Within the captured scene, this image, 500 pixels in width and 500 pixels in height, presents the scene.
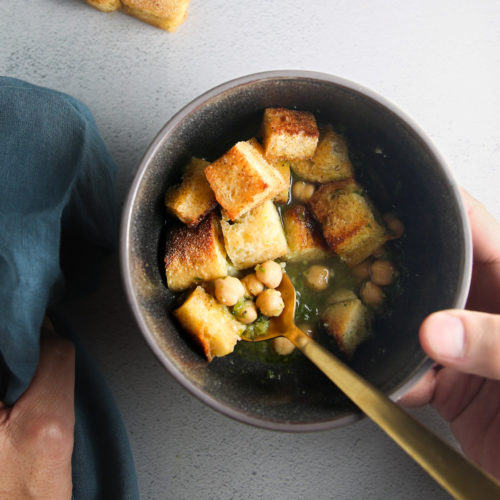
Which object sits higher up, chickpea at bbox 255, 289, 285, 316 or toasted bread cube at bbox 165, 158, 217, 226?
toasted bread cube at bbox 165, 158, 217, 226

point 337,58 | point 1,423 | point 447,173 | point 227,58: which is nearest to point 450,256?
point 447,173

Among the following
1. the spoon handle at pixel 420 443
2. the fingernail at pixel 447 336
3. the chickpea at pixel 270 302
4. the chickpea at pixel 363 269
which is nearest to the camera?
the spoon handle at pixel 420 443

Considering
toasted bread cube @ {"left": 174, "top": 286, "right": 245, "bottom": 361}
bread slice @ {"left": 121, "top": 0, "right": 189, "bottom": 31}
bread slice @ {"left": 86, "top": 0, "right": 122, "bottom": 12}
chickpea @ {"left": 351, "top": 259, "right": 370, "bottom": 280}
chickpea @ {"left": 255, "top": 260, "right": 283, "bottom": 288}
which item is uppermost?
bread slice @ {"left": 121, "top": 0, "right": 189, "bottom": 31}

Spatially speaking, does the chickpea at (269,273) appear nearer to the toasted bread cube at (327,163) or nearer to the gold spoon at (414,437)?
the gold spoon at (414,437)

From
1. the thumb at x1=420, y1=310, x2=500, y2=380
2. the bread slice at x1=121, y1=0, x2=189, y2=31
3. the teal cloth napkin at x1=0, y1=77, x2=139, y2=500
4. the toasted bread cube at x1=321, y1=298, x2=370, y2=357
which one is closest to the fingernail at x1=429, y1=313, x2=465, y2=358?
the thumb at x1=420, y1=310, x2=500, y2=380

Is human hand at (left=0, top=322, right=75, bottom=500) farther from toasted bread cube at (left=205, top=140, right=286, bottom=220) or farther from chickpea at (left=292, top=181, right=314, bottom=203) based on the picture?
chickpea at (left=292, top=181, right=314, bottom=203)

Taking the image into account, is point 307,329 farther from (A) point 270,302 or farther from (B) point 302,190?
(B) point 302,190

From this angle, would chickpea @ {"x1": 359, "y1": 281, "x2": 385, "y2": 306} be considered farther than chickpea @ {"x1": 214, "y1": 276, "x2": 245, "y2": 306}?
Yes

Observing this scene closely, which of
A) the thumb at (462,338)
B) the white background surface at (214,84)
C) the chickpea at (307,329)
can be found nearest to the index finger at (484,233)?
the white background surface at (214,84)
